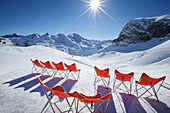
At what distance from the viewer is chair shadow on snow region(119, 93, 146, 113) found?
2.85 meters

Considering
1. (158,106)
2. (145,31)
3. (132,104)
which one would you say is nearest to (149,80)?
(158,106)

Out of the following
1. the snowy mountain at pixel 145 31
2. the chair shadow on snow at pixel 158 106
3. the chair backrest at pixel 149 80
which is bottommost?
the chair shadow on snow at pixel 158 106

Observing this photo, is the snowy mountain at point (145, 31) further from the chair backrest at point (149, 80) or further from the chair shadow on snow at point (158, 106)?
the chair shadow on snow at point (158, 106)

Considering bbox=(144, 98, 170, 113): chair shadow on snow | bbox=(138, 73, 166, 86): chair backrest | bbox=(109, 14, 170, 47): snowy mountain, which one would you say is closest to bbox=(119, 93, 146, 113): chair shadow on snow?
bbox=(144, 98, 170, 113): chair shadow on snow

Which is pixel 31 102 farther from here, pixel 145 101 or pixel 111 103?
pixel 145 101

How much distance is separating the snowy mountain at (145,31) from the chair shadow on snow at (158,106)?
6518 cm

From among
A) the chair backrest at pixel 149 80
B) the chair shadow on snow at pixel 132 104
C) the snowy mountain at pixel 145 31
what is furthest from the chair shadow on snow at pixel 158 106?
the snowy mountain at pixel 145 31

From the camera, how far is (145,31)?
6341 cm

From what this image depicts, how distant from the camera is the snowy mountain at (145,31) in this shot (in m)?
54.6

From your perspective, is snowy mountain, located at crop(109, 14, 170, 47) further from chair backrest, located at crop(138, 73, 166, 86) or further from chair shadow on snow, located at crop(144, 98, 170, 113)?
chair shadow on snow, located at crop(144, 98, 170, 113)

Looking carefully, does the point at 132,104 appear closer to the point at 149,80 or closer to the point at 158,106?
the point at 158,106

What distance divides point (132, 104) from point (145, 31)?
81380 mm

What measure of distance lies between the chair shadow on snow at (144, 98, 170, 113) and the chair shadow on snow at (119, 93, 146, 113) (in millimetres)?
530

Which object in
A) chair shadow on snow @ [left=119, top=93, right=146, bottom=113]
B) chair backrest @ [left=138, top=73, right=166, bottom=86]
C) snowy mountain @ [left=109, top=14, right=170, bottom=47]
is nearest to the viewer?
chair shadow on snow @ [left=119, top=93, right=146, bottom=113]
